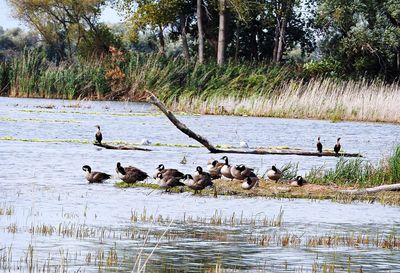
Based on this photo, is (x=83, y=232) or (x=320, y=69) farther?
(x=320, y=69)

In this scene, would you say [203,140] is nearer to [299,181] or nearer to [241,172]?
[241,172]

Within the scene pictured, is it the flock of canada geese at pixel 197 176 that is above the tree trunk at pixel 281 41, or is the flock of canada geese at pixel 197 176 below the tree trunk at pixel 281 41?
below

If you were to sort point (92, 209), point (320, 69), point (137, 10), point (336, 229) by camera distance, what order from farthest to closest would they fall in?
point (137, 10) < point (320, 69) < point (92, 209) < point (336, 229)

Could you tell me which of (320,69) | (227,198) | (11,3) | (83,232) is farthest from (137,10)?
(83,232)

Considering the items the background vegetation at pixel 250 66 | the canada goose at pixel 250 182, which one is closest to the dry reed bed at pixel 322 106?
the background vegetation at pixel 250 66

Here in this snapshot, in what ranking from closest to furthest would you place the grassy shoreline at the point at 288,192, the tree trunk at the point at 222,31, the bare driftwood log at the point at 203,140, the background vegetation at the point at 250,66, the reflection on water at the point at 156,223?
the reflection on water at the point at 156,223 < the grassy shoreline at the point at 288,192 < the bare driftwood log at the point at 203,140 < the background vegetation at the point at 250,66 < the tree trunk at the point at 222,31

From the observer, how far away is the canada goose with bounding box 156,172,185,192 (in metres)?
24.3

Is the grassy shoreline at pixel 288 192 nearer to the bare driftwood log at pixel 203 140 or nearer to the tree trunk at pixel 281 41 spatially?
the bare driftwood log at pixel 203 140

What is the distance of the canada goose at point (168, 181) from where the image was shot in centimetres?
2426

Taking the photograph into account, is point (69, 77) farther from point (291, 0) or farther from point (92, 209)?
point (92, 209)

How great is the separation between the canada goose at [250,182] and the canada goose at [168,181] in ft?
4.30

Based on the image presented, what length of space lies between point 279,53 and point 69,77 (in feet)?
67.2

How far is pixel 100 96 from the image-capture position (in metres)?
63.8

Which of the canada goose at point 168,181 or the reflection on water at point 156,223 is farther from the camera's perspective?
the canada goose at point 168,181
